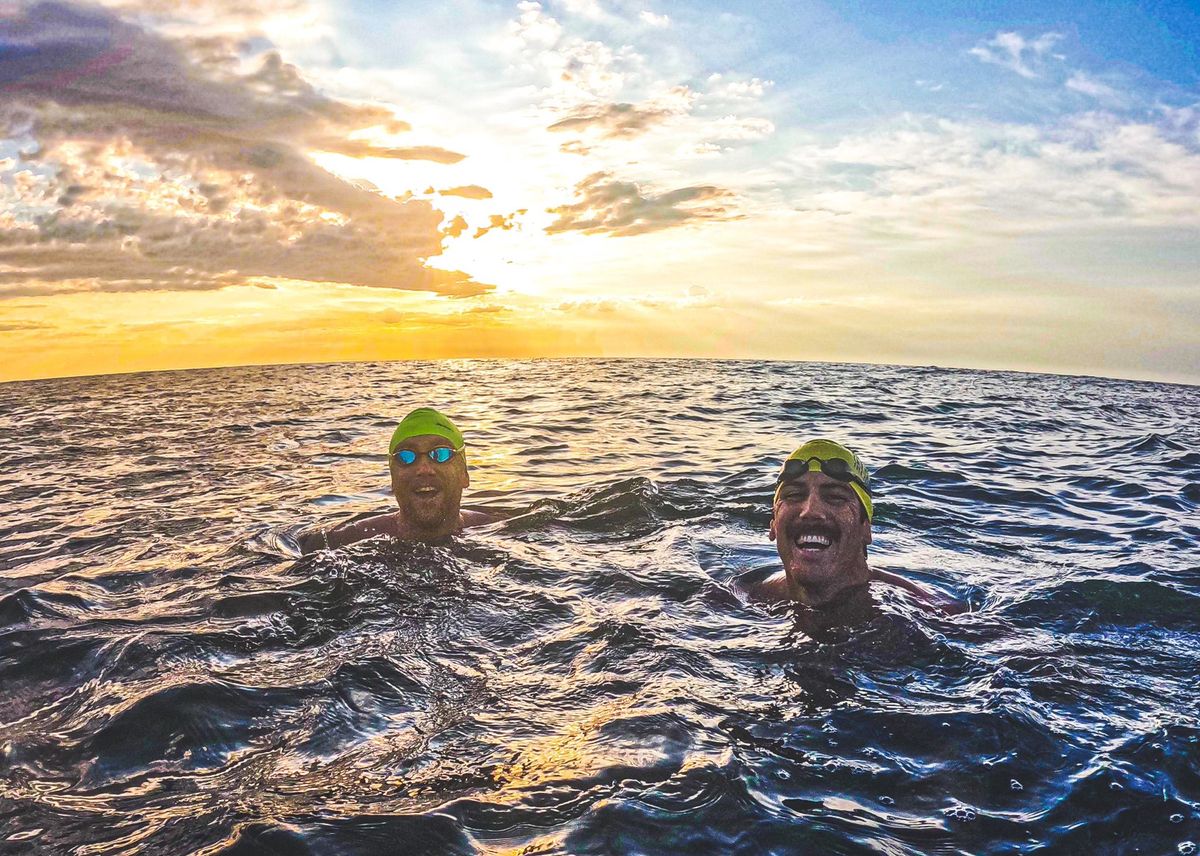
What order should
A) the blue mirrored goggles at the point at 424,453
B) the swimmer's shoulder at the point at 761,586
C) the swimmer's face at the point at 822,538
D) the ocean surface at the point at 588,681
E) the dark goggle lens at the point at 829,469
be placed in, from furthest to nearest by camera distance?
the blue mirrored goggles at the point at 424,453 → the swimmer's shoulder at the point at 761,586 → the dark goggle lens at the point at 829,469 → the swimmer's face at the point at 822,538 → the ocean surface at the point at 588,681

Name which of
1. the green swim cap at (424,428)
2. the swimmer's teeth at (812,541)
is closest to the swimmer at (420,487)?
the green swim cap at (424,428)

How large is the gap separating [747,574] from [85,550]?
7040 millimetres

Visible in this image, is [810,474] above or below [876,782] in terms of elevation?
above

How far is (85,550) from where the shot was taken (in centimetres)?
839

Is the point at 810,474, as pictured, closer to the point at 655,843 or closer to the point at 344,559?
the point at 655,843

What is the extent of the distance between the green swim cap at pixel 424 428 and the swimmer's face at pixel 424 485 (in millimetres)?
76

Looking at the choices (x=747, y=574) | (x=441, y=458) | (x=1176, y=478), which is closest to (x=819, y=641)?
(x=747, y=574)

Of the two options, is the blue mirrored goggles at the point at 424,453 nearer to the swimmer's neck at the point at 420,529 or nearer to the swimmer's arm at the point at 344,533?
the swimmer's neck at the point at 420,529

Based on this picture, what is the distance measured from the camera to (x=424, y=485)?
8.19 meters

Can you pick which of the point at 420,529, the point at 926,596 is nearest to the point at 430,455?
the point at 420,529

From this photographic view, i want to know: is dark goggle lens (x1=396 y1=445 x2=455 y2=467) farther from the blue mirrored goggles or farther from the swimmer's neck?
the swimmer's neck

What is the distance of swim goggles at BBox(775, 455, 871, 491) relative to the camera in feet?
20.8

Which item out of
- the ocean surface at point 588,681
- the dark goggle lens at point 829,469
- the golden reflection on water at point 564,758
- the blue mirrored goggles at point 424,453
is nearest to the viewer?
the ocean surface at point 588,681

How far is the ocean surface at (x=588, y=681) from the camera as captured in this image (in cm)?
336
